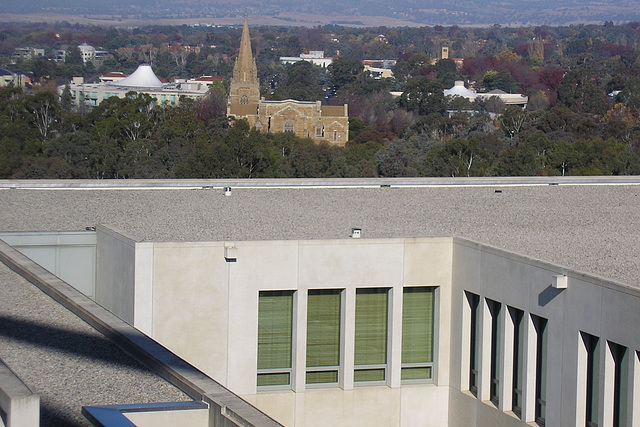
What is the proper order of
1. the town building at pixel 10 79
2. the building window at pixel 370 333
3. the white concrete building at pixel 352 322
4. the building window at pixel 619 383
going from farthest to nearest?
the town building at pixel 10 79 < the building window at pixel 370 333 < the white concrete building at pixel 352 322 < the building window at pixel 619 383

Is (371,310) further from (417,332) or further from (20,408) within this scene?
(20,408)

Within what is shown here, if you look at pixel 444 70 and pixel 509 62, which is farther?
pixel 509 62

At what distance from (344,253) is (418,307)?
124 cm

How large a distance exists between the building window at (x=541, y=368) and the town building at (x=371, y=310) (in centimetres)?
2

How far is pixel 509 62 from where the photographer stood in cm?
16600

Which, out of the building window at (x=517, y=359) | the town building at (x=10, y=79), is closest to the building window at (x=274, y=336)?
the building window at (x=517, y=359)

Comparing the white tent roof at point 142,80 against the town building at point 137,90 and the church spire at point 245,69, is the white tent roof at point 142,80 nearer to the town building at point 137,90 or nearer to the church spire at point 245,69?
the town building at point 137,90

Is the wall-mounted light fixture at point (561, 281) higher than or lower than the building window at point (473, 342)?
higher

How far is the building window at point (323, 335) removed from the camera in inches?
484

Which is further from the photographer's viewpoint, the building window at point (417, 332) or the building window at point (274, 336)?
the building window at point (417, 332)

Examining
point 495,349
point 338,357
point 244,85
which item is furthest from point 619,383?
point 244,85

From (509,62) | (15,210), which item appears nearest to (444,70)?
(509,62)

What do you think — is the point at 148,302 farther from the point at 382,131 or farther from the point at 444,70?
the point at 444,70

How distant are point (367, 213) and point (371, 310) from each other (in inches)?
133
